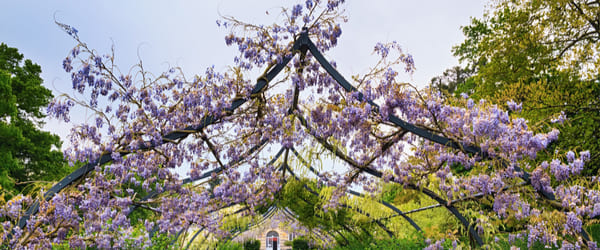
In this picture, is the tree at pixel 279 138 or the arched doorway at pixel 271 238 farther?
the arched doorway at pixel 271 238

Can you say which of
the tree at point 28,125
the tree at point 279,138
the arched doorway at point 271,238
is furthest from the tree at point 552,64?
the arched doorway at point 271,238

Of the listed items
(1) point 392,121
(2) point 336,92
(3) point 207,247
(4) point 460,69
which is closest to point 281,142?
(2) point 336,92

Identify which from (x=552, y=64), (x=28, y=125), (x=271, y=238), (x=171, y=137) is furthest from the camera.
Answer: (x=271, y=238)

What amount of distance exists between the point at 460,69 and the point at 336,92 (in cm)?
2403

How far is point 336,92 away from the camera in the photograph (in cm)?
555

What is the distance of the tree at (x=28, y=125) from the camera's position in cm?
1647

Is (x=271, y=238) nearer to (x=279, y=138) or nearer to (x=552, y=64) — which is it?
(x=552, y=64)

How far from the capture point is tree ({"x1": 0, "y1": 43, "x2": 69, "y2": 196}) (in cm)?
1647

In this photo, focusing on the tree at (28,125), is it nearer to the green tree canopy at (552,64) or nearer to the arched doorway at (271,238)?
the arched doorway at (271,238)

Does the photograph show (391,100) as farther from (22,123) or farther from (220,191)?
(22,123)

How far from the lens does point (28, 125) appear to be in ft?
58.5

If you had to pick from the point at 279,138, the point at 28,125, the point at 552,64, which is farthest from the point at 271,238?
the point at 279,138

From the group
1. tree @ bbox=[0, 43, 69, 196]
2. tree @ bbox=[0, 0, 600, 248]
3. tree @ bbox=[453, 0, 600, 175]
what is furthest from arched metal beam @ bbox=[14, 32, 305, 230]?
tree @ bbox=[0, 43, 69, 196]

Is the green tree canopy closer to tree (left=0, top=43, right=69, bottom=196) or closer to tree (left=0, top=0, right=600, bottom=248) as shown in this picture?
tree (left=0, top=0, right=600, bottom=248)
